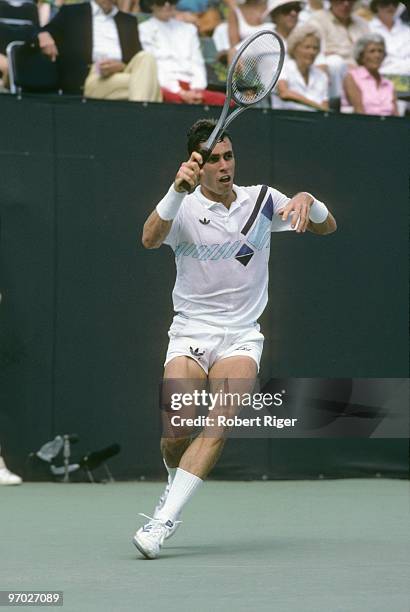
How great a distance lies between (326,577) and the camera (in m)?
5.02

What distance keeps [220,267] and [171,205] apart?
1.88 ft

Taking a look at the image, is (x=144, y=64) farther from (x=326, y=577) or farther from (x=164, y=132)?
(x=326, y=577)

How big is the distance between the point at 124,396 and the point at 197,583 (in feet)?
14.0

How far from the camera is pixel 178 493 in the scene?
5754 mm

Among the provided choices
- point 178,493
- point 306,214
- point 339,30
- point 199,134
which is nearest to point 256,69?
point 199,134

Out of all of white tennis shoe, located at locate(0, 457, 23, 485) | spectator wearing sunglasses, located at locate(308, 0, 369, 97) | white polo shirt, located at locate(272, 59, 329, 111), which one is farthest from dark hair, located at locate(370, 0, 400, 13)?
white tennis shoe, located at locate(0, 457, 23, 485)

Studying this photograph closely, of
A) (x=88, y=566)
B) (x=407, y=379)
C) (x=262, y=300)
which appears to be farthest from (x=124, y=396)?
(x=88, y=566)

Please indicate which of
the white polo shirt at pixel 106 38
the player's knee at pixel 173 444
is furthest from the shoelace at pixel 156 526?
the white polo shirt at pixel 106 38

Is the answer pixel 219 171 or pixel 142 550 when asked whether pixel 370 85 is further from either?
pixel 142 550

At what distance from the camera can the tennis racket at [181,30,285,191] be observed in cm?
634

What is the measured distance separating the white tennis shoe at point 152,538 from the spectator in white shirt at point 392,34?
24.8ft

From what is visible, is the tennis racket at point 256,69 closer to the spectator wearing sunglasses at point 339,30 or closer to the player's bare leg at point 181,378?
the player's bare leg at point 181,378

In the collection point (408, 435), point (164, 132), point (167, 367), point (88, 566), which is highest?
point (164, 132)

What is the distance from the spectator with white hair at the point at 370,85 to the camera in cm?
1110
